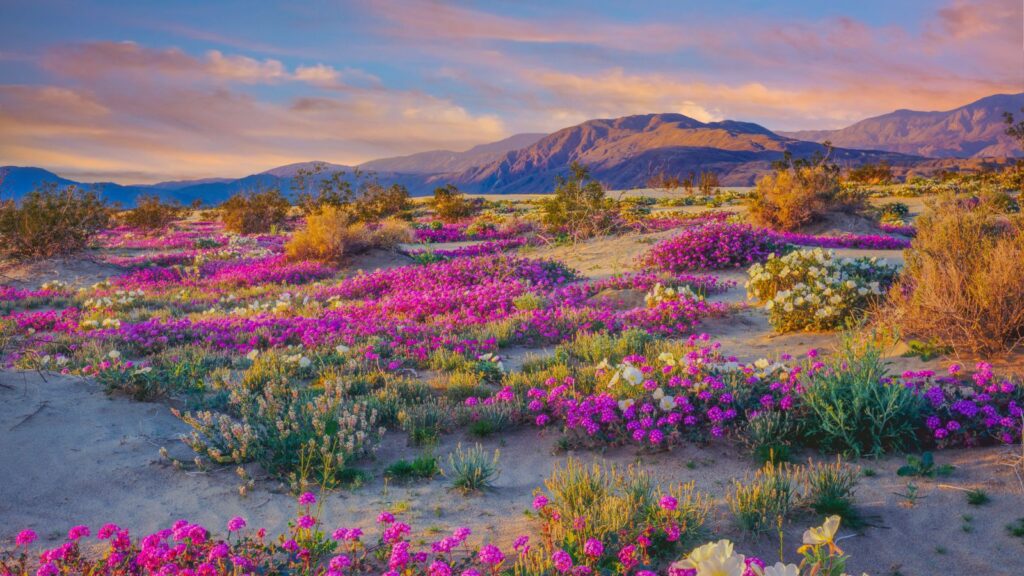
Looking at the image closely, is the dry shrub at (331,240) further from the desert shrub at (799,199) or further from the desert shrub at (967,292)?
the desert shrub at (967,292)

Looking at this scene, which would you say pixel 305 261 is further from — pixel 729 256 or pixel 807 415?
pixel 807 415

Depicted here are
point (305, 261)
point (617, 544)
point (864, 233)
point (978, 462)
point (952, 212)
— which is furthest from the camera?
point (864, 233)

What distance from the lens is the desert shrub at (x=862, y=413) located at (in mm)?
4723

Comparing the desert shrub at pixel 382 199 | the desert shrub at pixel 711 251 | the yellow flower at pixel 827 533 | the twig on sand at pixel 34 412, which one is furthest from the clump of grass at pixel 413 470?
the desert shrub at pixel 382 199

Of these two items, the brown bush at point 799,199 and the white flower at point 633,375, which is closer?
the white flower at point 633,375

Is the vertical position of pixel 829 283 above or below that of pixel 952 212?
below

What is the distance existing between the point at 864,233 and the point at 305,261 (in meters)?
17.5

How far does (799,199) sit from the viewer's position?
2009cm

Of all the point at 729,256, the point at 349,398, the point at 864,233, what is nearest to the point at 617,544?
the point at 349,398

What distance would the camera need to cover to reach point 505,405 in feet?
18.8

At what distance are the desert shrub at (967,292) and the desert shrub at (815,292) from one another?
90cm

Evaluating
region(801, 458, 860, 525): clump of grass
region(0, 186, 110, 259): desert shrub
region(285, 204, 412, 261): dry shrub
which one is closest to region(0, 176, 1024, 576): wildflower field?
region(801, 458, 860, 525): clump of grass

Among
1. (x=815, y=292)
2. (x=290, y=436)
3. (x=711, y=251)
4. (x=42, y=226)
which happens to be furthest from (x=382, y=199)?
(x=290, y=436)

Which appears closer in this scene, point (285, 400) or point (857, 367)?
point (857, 367)
